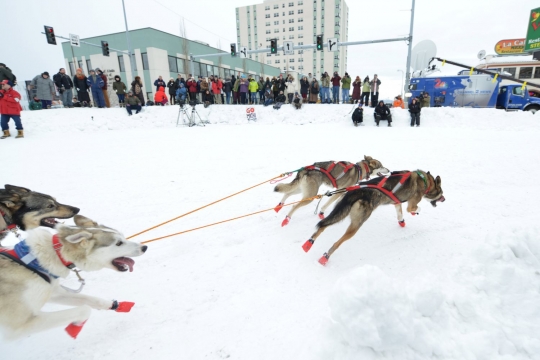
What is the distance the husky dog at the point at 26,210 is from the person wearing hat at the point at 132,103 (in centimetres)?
1208

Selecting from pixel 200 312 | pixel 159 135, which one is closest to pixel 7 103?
pixel 159 135

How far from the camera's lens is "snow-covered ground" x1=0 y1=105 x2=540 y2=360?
1.76m

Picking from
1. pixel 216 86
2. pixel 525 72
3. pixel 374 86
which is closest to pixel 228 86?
pixel 216 86

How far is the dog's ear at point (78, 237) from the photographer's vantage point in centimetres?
195

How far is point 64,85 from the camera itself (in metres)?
13.0

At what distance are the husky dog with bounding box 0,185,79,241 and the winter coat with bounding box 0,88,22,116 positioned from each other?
9251 mm

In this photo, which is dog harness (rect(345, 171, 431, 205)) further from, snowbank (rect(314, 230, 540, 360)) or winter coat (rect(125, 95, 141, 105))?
winter coat (rect(125, 95, 141, 105))

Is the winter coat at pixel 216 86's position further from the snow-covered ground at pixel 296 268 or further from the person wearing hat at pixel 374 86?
the snow-covered ground at pixel 296 268

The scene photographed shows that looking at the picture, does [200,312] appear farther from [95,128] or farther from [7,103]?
[95,128]

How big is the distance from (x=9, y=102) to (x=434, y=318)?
521 inches

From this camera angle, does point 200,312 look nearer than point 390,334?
No

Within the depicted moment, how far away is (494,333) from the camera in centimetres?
179

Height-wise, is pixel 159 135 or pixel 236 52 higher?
pixel 236 52

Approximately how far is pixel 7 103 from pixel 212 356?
12.0 meters
